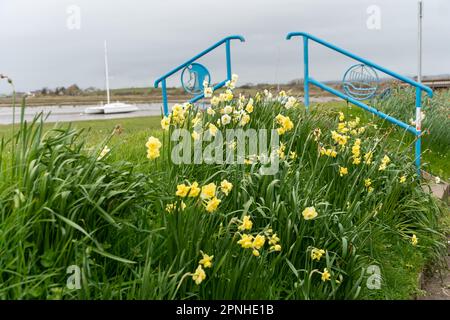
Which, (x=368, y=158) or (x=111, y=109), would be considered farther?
(x=111, y=109)

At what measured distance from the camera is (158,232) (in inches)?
99.0

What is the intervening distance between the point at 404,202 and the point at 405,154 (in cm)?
86

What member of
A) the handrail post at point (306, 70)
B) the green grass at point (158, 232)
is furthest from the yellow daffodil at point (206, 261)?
the handrail post at point (306, 70)

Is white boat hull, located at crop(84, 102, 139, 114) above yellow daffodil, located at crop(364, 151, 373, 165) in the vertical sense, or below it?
above

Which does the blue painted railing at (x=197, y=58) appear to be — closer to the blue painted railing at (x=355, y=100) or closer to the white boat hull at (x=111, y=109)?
the blue painted railing at (x=355, y=100)

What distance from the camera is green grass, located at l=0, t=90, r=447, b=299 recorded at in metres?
2.15

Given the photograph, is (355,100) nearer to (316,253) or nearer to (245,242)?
(316,253)

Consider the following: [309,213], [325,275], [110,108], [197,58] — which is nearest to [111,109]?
[110,108]

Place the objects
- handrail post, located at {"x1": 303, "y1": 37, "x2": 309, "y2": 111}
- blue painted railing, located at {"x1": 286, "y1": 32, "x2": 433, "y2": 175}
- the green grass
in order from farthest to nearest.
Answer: handrail post, located at {"x1": 303, "y1": 37, "x2": 309, "y2": 111} → blue painted railing, located at {"x1": 286, "y1": 32, "x2": 433, "y2": 175} → the green grass

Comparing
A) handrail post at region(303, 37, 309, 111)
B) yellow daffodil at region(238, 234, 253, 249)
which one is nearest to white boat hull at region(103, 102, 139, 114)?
handrail post at region(303, 37, 309, 111)

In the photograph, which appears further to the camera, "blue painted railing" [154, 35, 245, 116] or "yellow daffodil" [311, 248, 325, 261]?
"blue painted railing" [154, 35, 245, 116]

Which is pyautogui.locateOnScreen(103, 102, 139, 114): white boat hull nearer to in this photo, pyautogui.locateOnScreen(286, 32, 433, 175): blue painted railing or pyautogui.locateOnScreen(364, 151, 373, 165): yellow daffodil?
pyautogui.locateOnScreen(286, 32, 433, 175): blue painted railing

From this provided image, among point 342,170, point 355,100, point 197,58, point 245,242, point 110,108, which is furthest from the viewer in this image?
point 110,108
